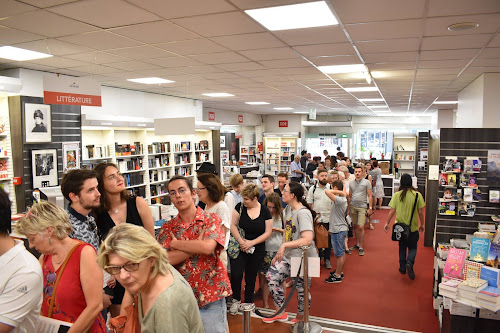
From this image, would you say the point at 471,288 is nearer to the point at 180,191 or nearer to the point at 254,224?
the point at 254,224

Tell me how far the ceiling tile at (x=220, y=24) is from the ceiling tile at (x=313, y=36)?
37 cm

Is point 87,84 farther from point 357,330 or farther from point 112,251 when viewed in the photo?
point 357,330

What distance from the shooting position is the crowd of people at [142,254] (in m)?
1.63

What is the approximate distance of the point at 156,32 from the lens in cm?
416

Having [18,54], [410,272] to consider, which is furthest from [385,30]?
[18,54]

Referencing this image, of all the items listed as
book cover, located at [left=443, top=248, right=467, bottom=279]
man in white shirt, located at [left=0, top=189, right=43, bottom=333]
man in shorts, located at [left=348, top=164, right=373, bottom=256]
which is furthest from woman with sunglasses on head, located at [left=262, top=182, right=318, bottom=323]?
man in shorts, located at [left=348, top=164, right=373, bottom=256]

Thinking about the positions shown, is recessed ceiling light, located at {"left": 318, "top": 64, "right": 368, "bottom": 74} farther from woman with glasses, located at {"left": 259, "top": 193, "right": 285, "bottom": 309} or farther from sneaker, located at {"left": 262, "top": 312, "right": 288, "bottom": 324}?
sneaker, located at {"left": 262, "top": 312, "right": 288, "bottom": 324}

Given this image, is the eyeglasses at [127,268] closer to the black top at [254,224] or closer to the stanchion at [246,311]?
the stanchion at [246,311]

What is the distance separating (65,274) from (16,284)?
0.25 metres

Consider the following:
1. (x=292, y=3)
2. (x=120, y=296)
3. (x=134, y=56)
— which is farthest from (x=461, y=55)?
(x=120, y=296)

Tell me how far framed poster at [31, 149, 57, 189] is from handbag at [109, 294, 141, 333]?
5461 millimetres

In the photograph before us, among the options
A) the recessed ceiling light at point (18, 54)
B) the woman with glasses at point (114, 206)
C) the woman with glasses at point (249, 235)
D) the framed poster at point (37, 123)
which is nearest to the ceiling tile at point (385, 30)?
the woman with glasses at point (249, 235)

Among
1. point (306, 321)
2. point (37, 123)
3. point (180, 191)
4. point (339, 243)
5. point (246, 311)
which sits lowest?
point (306, 321)

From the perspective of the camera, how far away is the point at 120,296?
2.68 m
